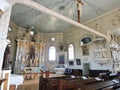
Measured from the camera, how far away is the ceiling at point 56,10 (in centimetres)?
703

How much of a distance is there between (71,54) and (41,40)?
3.62m

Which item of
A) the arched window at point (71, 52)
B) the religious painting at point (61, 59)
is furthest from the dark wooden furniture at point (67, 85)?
the religious painting at point (61, 59)

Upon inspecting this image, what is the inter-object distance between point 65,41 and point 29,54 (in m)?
4.09

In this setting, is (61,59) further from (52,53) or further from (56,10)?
(56,10)

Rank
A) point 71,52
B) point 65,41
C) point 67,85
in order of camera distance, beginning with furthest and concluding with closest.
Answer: point 65,41, point 71,52, point 67,85

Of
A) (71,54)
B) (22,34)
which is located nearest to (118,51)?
(71,54)

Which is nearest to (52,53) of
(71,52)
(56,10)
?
(71,52)

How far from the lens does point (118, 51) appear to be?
6.90 m

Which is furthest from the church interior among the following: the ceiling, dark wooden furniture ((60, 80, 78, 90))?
dark wooden furniture ((60, 80, 78, 90))

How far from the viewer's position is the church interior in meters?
6.87

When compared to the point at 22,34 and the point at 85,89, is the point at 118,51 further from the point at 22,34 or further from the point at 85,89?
the point at 22,34

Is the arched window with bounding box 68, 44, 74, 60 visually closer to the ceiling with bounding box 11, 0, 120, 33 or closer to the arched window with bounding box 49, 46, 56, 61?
the arched window with bounding box 49, 46, 56, 61

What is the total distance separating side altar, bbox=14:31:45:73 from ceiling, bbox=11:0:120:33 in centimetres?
149

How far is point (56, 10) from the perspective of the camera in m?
7.75
